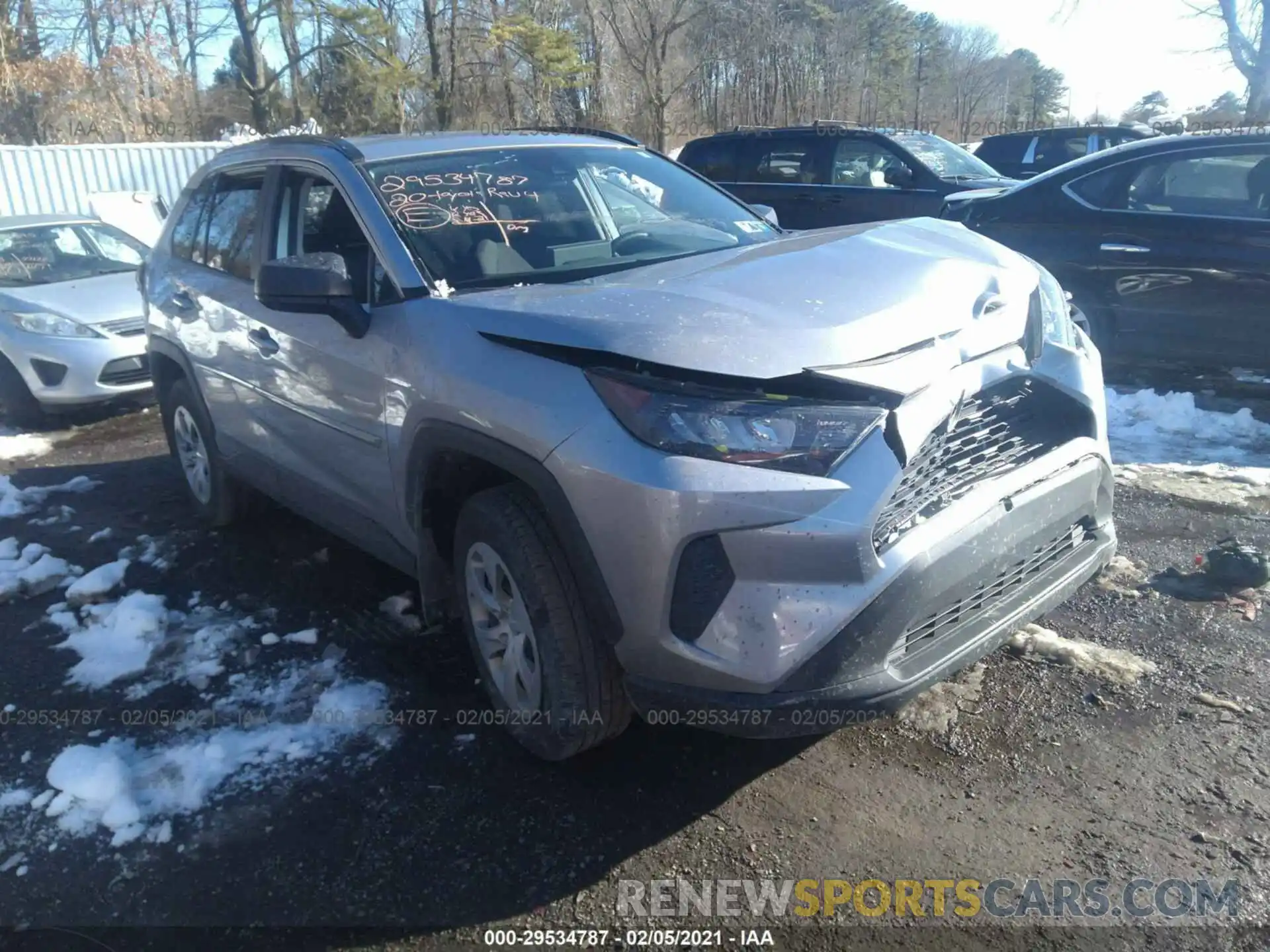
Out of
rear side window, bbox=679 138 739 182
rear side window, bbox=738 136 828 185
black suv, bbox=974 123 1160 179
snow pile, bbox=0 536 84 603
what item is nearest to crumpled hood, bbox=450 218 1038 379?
snow pile, bbox=0 536 84 603

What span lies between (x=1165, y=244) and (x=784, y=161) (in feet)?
16.3

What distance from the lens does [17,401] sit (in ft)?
25.2

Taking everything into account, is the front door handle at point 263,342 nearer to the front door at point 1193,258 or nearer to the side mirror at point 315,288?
the side mirror at point 315,288

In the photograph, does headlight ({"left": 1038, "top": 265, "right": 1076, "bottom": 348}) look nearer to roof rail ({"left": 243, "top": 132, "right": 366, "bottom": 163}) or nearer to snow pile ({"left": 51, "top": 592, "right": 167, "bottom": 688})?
roof rail ({"left": 243, "top": 132, "right": 366, "bottom": 163})

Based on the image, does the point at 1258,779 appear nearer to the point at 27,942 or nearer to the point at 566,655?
the point at 566,655

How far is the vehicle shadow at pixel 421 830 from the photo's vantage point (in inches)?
101

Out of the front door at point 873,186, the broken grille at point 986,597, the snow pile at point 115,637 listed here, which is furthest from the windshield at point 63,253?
the broken grille at point 986,597

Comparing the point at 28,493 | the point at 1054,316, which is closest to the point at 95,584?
the point at 28,493

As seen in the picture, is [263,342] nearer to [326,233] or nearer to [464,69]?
[326,233]

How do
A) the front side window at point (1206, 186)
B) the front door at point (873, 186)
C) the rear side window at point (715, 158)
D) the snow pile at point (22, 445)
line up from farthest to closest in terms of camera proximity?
the rear side window at point (715, 158), the front door at point (873, 186), the snow pile at point (22, 445), the front side window at point (1206, 186)

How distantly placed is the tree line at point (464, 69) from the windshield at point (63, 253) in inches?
686

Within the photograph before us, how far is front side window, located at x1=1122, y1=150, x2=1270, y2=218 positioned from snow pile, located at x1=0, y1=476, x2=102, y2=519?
7007 millimetres

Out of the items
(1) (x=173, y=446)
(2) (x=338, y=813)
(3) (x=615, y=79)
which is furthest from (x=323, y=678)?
(3) (x=615, y=79)

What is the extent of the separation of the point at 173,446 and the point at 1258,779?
5184 millimetres
